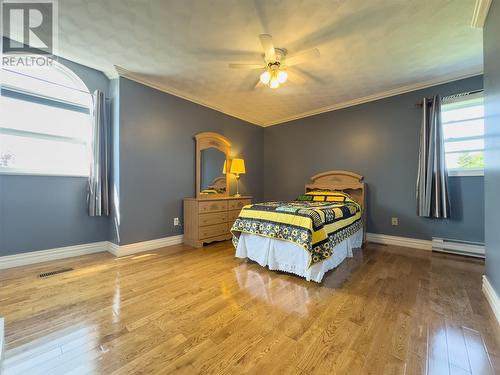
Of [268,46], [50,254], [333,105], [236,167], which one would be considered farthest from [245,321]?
[333,105]

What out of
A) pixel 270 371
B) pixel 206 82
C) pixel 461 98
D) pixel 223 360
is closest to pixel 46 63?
pixel 206 82

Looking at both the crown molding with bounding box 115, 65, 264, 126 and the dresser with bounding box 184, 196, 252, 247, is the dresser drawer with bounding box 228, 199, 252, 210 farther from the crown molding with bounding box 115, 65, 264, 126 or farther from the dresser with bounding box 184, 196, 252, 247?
the crown molding with bounding box 115, 65, 264, 126

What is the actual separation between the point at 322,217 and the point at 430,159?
214 cm

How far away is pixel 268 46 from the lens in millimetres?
2037

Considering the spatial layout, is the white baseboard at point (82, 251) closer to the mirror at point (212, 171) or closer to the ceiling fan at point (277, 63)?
the mirror at point (212, 171)

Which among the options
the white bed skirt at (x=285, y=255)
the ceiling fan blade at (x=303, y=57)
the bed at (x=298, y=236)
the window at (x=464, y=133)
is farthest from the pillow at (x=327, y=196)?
the ceiling fan blade at (x=303, y=57)

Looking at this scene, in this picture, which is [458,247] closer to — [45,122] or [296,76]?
[296,76]

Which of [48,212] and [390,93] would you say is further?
[390,93]

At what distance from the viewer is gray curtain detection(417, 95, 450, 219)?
2982 millimetres

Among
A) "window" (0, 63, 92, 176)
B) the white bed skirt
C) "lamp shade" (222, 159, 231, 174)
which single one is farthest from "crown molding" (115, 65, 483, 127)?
the white bed skirt

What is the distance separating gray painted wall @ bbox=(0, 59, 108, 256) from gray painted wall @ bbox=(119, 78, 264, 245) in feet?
1.54

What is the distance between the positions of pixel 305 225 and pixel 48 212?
317cm

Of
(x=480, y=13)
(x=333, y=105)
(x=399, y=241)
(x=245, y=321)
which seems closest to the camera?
(x=245, y=321)

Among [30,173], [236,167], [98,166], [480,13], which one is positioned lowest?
[30,173]
